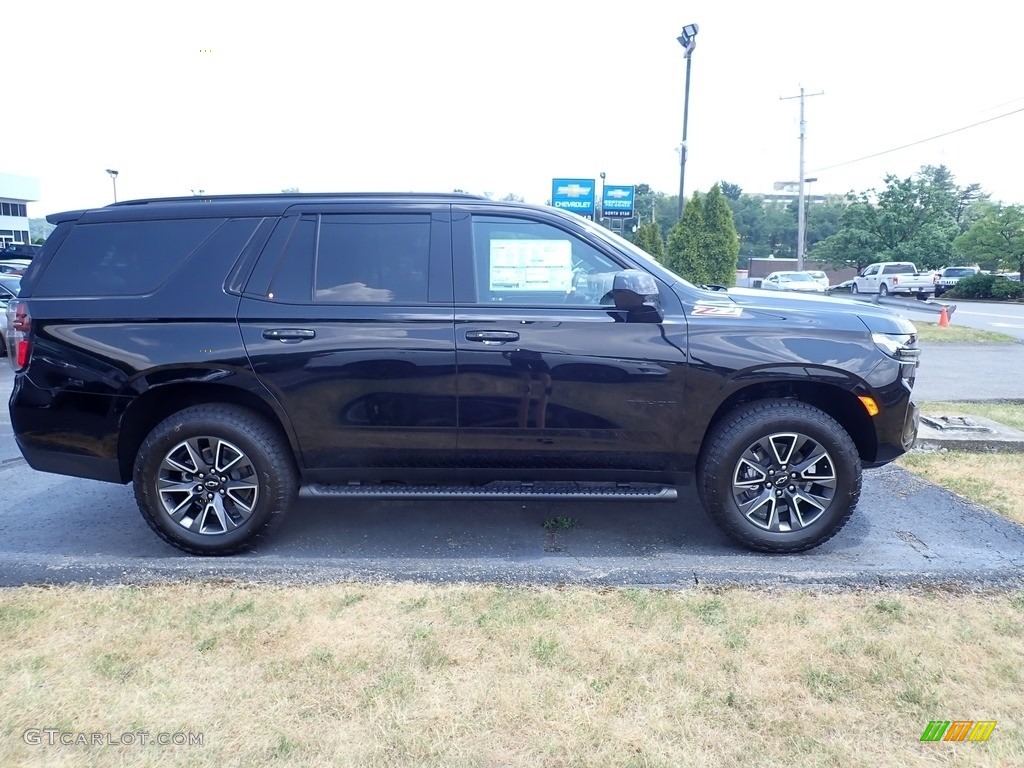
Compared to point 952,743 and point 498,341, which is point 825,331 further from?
point 952,743

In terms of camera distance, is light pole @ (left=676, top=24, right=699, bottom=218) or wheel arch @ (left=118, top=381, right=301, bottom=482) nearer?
wheel arch @ (left=118, top=381, right=301, bottom=482)

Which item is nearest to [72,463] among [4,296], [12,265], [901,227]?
[4,296]

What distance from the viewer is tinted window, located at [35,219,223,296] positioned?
4121 mm

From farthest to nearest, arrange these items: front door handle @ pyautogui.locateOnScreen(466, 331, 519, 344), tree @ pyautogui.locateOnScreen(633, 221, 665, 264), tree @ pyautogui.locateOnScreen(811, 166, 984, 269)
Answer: tree @ pyautogui.locateOnScreen(811, 166, 984, 269) < tree @ pyautogui.locateOnScreen(633, 221, 665, 264) < front door handle @ pyautogui.locateOnScreen(466, 331, 519, 344)

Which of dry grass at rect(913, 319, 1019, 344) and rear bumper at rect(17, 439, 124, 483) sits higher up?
dry grass at rect(913, 319, 1019, 344)

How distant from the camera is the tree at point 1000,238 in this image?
37.9 meters

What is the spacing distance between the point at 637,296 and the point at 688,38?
17715 millimetres

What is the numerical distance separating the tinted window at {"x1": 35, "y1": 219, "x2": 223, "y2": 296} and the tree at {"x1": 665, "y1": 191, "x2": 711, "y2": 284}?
14.7 m

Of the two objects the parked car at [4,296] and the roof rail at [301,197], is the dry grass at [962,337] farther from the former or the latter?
the parked car at [4,296]

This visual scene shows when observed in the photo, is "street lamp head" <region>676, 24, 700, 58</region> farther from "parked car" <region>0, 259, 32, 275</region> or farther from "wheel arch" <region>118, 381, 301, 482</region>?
"wheel arch" <region>118, 381, 301, 482</region>

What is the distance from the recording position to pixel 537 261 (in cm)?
424

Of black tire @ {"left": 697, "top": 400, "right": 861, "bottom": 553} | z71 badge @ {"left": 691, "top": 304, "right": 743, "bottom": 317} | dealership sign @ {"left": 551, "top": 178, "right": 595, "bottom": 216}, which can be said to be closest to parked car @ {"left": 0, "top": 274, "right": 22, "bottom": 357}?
z71 badge @ {"left": 691, "top": 304, "right": 743, "bottom": 317}

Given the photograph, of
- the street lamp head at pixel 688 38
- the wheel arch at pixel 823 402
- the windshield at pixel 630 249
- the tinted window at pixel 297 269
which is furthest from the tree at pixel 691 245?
the tinted window at pixel 297 269

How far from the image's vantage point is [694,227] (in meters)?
17.9
